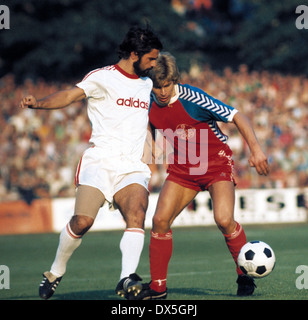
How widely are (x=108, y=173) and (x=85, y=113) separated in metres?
15.6

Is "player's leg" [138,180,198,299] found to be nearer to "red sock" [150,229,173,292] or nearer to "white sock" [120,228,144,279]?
"red sock" [150,229,173,292]

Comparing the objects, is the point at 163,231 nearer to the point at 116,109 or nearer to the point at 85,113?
the point at 116,109

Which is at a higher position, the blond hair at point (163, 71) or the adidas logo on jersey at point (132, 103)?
the blond hair at point (163, 71)

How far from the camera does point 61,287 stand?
980 centimetres

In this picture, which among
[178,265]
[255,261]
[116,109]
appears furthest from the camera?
[178,265]

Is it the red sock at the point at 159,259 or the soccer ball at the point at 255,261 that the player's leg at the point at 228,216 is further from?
the red sock at the point at 159,259

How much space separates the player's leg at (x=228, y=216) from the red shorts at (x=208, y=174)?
0.07 metres

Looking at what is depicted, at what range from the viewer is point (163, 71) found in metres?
7.82

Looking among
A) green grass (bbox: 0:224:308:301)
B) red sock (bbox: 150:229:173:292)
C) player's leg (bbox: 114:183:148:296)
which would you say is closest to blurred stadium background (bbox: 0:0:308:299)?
green grass (bbox: 0:224:308:301)

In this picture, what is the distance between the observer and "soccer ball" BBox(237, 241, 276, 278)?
26.3 feet

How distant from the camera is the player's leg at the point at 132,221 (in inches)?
288

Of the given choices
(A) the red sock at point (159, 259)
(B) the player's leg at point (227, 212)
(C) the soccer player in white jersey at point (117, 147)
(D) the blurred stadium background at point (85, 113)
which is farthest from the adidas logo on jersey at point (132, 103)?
(D) the blurred stadium background at point (85, 113)

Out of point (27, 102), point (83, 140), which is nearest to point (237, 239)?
point (27, 102)

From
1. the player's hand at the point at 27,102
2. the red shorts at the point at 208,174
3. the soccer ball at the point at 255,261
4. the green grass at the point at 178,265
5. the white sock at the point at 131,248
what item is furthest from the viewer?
the green grass at the point at 178,265
